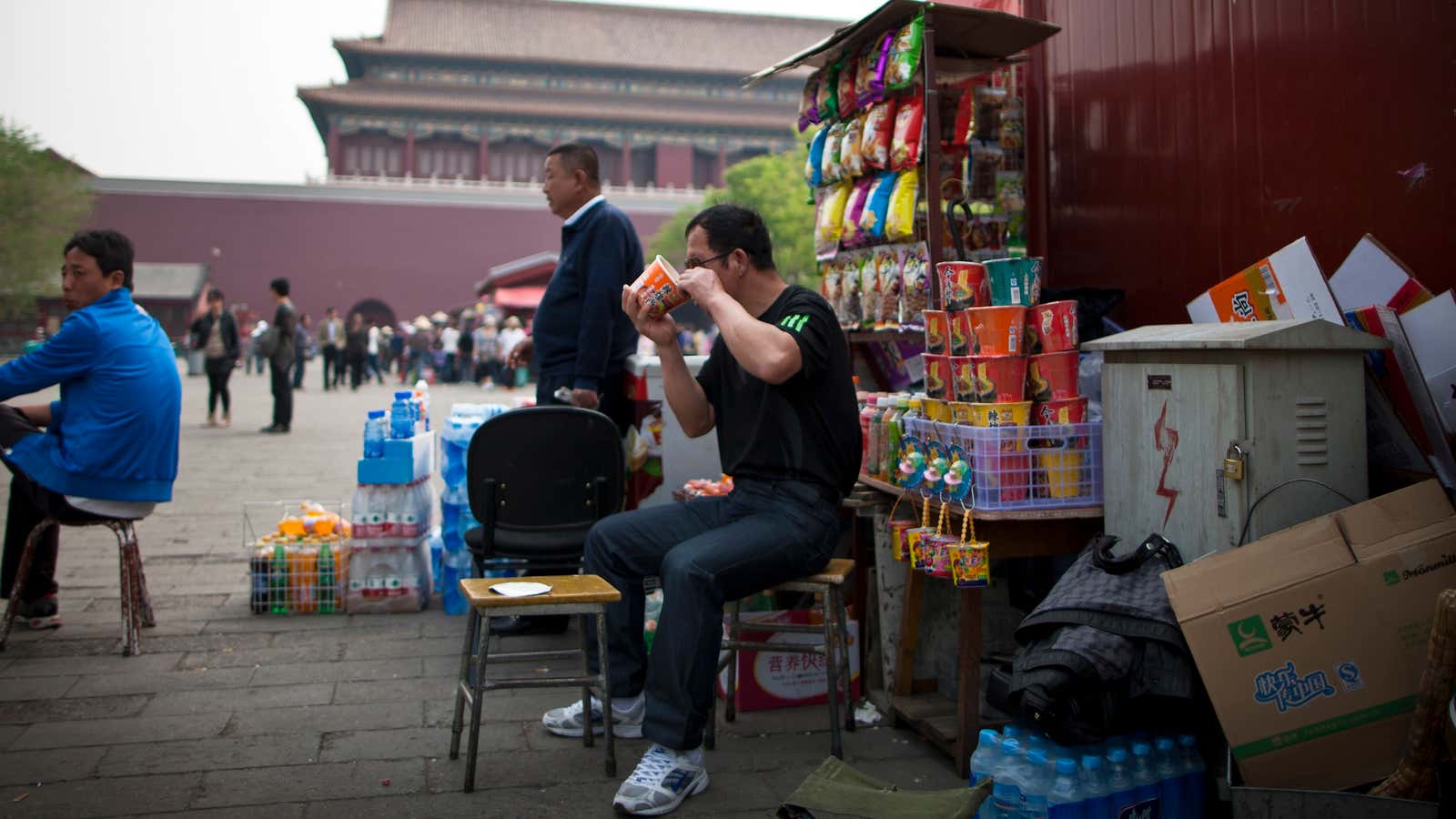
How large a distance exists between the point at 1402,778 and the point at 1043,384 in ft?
4.21

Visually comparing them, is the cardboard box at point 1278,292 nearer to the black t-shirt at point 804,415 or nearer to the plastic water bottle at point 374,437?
the black t-shirt at point 804,415

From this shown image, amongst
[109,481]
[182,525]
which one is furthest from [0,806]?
[182,525]

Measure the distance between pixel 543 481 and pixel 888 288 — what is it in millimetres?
1322

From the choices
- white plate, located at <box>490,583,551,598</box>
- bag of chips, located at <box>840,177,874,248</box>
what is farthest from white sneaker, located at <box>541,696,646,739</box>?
bag of chips, located at <box>840,177,874,248</box>

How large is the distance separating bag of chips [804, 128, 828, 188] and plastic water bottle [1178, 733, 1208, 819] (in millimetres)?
2548

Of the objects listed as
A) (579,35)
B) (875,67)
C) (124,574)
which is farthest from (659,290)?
(579,35)

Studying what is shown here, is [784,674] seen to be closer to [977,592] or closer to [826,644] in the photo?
[826,644]

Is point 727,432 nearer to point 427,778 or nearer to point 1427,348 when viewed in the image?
point 427,778

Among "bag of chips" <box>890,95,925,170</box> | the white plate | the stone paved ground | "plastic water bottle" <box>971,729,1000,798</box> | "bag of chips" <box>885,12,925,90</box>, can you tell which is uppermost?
"bag of chips" <box>885,12,925,90</box>

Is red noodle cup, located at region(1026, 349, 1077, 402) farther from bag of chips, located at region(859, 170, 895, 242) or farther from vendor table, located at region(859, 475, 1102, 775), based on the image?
bag of chips, located at region(859, 170, 895, 242)

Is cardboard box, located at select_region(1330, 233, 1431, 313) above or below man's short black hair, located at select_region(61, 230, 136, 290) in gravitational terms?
below

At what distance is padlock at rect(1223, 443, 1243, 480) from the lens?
8.43 feet

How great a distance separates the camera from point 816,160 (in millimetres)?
4531

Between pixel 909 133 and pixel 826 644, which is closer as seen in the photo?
pixel 826 644
